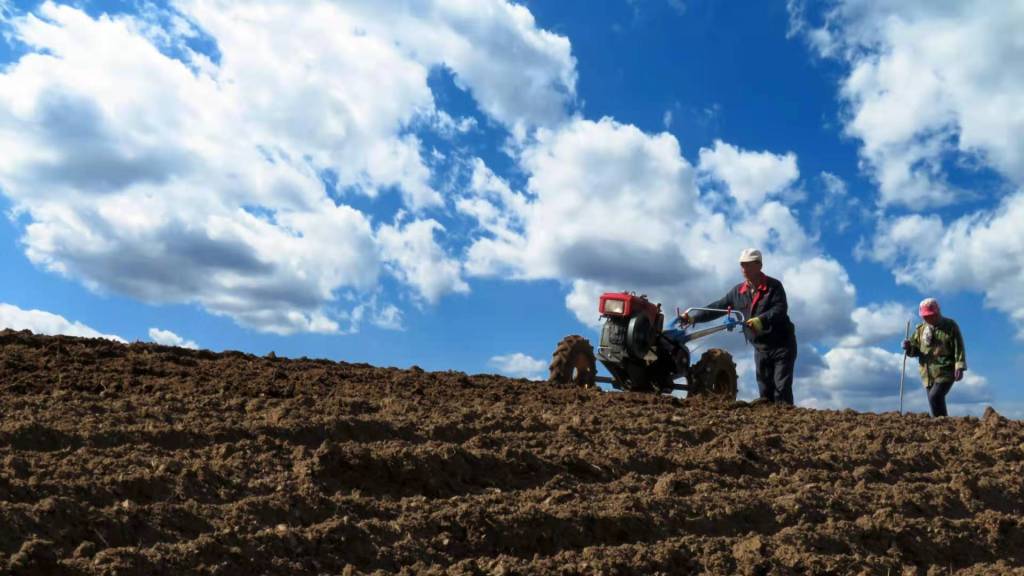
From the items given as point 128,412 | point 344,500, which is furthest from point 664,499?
point 128,412

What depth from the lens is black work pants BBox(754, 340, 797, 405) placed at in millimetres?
9523

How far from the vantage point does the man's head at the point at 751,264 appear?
9.67m

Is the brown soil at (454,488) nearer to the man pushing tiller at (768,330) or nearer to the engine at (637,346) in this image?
the man pushing tiller at (768,330)

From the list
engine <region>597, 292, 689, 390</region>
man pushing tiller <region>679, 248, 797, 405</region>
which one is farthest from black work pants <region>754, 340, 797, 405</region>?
engine <region>597, 292, 689, 390</region>

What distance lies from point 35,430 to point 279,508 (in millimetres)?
1607

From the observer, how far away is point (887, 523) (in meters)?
5.03

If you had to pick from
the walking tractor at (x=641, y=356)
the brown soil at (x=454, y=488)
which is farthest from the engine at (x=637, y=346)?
the brown soil at (x=454, y=488)

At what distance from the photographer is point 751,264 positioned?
966 centimetres

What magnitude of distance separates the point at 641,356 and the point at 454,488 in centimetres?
585

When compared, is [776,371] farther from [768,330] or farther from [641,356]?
[641,356]

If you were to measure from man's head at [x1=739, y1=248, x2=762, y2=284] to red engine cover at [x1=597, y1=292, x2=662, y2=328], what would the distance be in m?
1.25

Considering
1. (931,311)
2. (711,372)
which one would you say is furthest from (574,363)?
(931,311)

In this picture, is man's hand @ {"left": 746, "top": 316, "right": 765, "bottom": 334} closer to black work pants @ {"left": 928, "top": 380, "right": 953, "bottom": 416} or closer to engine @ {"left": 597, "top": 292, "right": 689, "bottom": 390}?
engine @ {"left": 597, "top": 292, "right": 689, "bottom": 390}

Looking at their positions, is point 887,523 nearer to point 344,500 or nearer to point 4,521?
point 344,500
